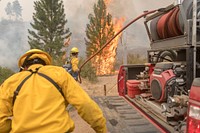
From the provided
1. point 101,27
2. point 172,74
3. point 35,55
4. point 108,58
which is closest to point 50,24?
point 101,27

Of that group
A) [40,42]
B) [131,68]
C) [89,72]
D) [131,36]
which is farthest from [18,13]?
[131,68]

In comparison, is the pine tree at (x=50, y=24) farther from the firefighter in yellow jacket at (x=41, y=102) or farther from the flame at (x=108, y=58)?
the firefighter in yellow jacket at (x=41, y=102)

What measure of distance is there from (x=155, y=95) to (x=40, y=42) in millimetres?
31859

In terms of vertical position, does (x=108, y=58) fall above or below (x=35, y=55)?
below

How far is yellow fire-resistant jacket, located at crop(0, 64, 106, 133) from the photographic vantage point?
2391mm

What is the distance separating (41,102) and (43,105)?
A: 0.03m

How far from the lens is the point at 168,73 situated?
3807mm

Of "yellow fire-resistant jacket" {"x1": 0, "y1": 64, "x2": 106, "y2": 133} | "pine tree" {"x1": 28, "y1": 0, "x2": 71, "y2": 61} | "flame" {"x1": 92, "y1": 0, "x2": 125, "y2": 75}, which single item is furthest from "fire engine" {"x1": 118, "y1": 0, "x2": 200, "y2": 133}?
"pine tree" {"x1": 28, "y1": 0, "x2": 71, "y2": 61}

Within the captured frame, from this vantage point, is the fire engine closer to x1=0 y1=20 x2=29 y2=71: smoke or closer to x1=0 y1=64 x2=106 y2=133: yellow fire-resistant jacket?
x1=0 y1=64 x2=106 y2=133: yellow fire-resistant jacket

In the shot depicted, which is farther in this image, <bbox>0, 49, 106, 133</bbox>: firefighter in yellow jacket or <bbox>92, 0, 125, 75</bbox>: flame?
<bbox>92, 0, 125, 75</bbox>: flame

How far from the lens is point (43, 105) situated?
2.43m

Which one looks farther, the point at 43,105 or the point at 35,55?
the point at 35,55

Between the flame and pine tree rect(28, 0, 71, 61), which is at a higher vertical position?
pine tree rect(28, 0, 71, 61)

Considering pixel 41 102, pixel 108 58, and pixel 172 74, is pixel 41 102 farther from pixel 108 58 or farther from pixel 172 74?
pixel 108 58
